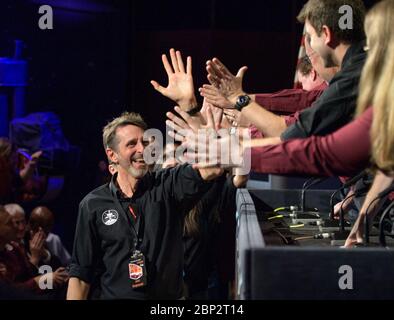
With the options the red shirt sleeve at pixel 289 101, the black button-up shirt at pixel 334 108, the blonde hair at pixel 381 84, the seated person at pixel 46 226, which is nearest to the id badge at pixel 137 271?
the black button-up shirt at pixel 334 108

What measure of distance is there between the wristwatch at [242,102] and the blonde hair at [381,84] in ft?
3.62

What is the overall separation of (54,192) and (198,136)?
3.84m

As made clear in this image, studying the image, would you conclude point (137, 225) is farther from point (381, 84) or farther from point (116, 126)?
point (381, 84)

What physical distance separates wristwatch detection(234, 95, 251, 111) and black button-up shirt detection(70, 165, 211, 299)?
0.35 metres

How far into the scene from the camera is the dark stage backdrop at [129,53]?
633cm

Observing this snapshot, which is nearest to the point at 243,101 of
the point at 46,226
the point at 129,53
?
the point at 46,226

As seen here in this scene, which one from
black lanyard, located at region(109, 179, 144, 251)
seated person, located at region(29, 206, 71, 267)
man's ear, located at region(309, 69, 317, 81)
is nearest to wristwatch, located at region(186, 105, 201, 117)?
black lanyard, located at region(109, 179, 144, 251)

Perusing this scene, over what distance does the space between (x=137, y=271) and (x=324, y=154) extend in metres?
1.37

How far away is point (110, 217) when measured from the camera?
3439mm

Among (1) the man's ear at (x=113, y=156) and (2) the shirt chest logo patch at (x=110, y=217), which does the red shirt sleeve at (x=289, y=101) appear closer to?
(1) the man's ear at (x=113, y=156)

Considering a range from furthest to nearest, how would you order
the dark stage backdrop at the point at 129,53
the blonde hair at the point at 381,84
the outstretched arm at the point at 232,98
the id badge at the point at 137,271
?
the dark stage backdrop at the point at 129,53
the id badge at the point at 137,271
the outstretched arm at the point at 232,98
the blonde hair at the point at 381,84

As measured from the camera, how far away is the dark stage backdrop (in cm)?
633

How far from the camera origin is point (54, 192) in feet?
20.0

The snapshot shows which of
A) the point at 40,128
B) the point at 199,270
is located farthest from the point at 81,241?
the point at 40,128
